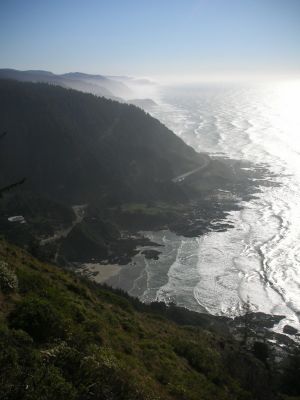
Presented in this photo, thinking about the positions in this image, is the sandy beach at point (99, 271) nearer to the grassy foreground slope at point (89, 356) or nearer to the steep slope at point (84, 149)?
the steep slope at point (84, 149)

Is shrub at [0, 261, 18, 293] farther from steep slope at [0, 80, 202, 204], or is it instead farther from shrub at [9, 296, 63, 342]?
steep slope at [0, 80, 202, 204]

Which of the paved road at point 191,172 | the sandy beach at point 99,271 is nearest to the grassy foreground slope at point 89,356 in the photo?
the sandy beach at point 99,271

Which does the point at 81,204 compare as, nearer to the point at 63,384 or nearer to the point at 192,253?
the point at 192,253

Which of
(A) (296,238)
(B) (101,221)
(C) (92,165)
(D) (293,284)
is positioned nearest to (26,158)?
(C) (92,165)

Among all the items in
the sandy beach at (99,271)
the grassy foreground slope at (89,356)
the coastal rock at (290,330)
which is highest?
the grassy foreground slope at (89,356)

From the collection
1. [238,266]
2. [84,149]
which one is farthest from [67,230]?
[84,149]
